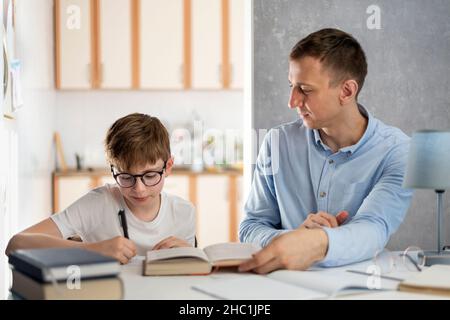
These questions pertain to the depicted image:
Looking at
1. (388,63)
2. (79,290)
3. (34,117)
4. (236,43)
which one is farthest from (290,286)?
(236,43)

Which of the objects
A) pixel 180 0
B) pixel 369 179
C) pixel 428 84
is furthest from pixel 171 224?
pixel 180 0

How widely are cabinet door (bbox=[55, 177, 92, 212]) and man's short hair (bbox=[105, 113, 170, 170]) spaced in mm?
1698

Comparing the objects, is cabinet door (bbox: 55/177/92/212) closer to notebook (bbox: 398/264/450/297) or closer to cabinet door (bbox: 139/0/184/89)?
cabinet door (bbox: 139/0/184/89)

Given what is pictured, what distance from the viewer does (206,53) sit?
3484 millimetres

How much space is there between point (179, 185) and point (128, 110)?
578mm

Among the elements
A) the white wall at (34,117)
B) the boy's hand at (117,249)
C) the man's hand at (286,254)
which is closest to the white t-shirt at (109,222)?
the boy's hand at (117,249)

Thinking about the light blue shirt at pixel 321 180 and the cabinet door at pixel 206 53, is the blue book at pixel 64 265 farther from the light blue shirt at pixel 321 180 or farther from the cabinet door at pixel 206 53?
the cabinet door at pixel 206 53

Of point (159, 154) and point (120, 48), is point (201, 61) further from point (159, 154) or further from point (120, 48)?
point (159, 154)

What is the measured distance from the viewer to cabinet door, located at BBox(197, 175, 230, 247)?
312cm

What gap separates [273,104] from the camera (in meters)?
2.00

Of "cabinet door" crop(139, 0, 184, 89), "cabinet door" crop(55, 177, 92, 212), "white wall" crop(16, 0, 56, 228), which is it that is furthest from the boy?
"cabinet door" crop(139, 0, 184, 89)

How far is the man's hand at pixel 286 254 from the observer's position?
0.91 metres

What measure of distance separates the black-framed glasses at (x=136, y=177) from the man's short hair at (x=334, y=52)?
0.38 meters

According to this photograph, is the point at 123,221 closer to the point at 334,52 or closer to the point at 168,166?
the point at 168,166
